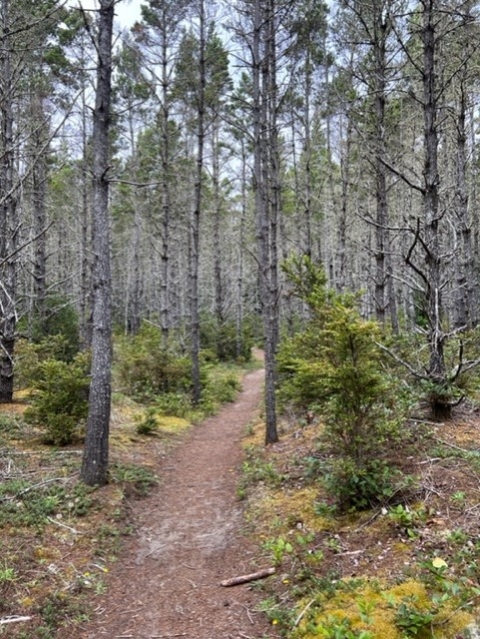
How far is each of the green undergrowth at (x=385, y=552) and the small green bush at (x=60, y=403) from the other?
10.7 ft

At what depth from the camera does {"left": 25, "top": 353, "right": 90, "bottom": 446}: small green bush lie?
24.2 feet

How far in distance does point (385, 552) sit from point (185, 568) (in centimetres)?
201

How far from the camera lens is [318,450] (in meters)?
6.73

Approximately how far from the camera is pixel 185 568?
4.64 m

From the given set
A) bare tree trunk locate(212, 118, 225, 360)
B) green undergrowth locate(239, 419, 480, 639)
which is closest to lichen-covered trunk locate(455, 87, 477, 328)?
green undergrowth locate(239, 419, 480, 639)

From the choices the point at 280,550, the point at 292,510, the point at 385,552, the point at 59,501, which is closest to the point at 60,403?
the point at 59,501

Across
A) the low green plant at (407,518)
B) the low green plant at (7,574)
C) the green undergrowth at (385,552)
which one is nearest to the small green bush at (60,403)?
the green undergrowth at (385,552)

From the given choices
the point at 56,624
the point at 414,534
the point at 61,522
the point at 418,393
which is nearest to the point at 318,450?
the point at 418,393

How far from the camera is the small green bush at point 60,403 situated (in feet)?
24.2

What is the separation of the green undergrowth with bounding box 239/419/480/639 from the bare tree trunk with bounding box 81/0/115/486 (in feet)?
7.23

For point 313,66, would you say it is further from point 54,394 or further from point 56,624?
point 56,624

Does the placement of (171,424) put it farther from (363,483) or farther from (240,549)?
(363,483)

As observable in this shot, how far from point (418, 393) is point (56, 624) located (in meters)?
4.96

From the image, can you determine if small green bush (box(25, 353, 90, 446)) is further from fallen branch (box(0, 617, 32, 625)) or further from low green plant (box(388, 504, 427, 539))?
low green plant (box(388, 504, 427, 539))
